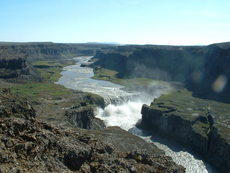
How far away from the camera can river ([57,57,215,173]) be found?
73.1 meters

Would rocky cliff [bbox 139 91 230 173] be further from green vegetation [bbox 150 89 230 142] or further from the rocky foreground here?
the rocky foreground

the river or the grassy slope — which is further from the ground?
the grassy slope

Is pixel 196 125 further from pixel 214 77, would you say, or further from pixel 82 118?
pixel 214 77

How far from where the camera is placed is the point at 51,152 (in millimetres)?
29188

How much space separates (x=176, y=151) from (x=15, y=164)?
197ft

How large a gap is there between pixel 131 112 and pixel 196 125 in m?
36.4

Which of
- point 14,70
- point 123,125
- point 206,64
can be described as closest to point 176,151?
point 123,125

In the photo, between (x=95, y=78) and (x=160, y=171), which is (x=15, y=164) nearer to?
(x=160, y=171)

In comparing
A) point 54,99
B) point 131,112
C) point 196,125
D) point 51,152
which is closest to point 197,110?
point 196,125

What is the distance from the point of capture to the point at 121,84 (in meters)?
178

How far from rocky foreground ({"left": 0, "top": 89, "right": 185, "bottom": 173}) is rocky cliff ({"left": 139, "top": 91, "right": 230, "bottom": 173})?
39151mm

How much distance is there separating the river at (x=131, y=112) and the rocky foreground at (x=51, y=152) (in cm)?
3499

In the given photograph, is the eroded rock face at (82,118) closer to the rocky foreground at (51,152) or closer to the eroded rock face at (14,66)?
the rocky foreground at (51,152)

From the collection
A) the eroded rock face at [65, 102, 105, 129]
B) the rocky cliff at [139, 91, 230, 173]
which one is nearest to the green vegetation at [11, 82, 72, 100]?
the eroded rock face at [65, 102, 105, 129]
